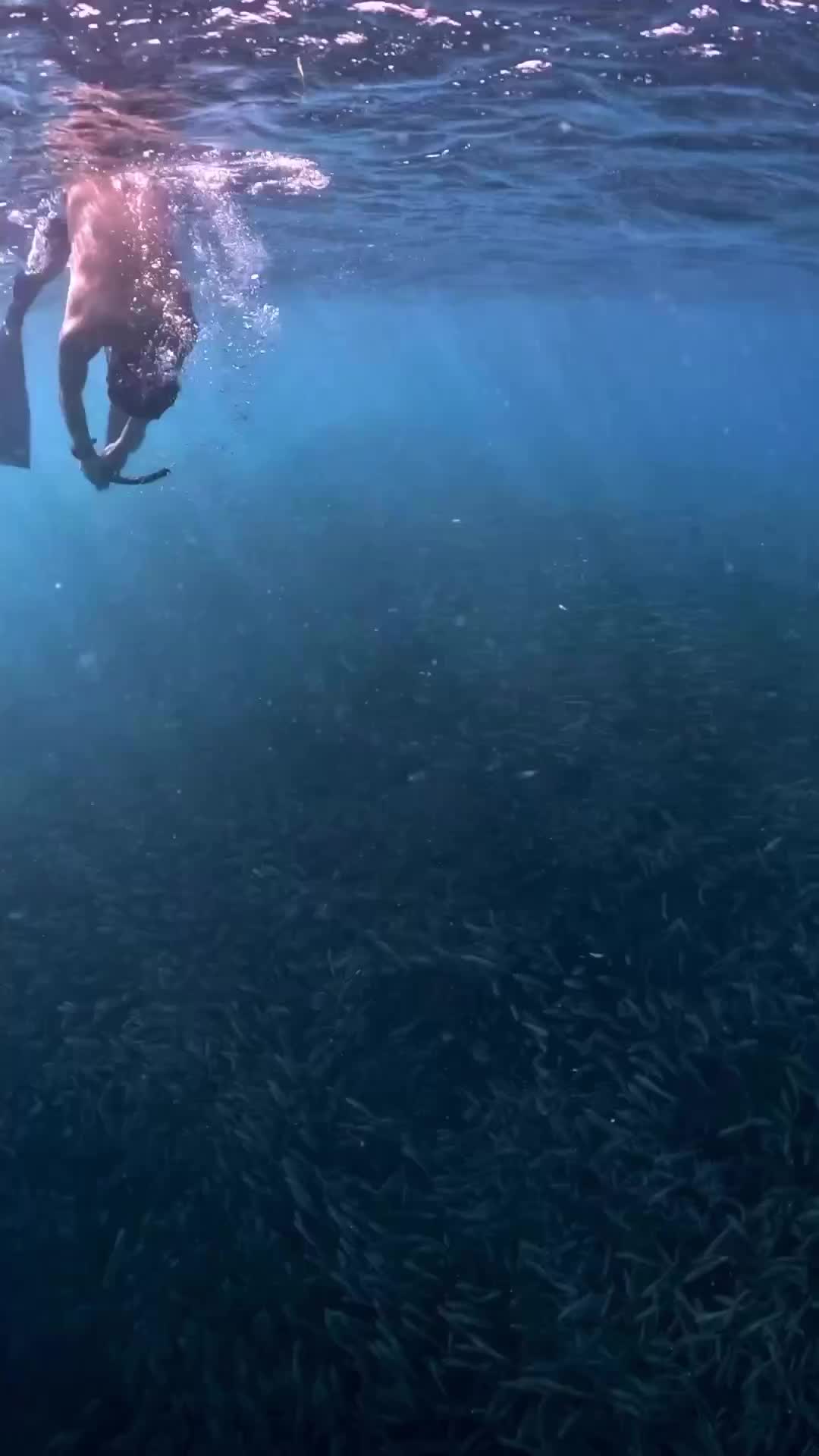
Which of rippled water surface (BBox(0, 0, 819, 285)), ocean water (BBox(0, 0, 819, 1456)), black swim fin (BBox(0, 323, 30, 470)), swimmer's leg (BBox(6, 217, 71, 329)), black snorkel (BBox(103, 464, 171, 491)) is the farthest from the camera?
swimmer's leg (BBox(6, 217, 71, 329))

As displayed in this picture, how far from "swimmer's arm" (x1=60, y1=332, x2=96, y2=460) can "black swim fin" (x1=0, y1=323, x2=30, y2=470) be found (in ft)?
7.03

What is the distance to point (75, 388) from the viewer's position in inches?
378

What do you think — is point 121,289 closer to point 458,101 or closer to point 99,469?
point 99,469

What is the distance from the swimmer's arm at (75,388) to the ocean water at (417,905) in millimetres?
2992

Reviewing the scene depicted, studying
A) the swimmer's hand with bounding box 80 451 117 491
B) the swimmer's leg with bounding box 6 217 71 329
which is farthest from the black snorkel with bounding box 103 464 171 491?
the swimmer's leg with bounding box 6 217 71 329

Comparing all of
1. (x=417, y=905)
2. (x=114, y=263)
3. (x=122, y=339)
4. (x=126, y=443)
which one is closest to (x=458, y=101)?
(x=114, y=263)

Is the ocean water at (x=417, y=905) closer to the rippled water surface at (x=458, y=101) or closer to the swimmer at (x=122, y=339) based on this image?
the rippled water surface at (x=458, y=101)

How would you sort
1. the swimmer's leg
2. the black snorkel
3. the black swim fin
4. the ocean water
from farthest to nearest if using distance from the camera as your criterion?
1. the swimmer's leg
2. the black swim fin
3. the black snorkel
4. the ocean water

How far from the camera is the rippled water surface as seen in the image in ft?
33.7

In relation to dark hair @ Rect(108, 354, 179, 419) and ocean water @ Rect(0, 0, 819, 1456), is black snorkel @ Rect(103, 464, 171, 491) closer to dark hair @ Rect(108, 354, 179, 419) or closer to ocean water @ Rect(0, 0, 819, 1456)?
dark hair @ Rect(108, 354, 179, 419)

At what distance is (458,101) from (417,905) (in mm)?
11593

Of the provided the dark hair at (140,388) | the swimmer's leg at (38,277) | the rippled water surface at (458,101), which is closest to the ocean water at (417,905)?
the rippled water surface at (458,101)

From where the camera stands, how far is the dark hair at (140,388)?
9.14 metres

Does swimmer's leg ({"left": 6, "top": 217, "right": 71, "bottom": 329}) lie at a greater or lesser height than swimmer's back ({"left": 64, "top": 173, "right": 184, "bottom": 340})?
lesser
